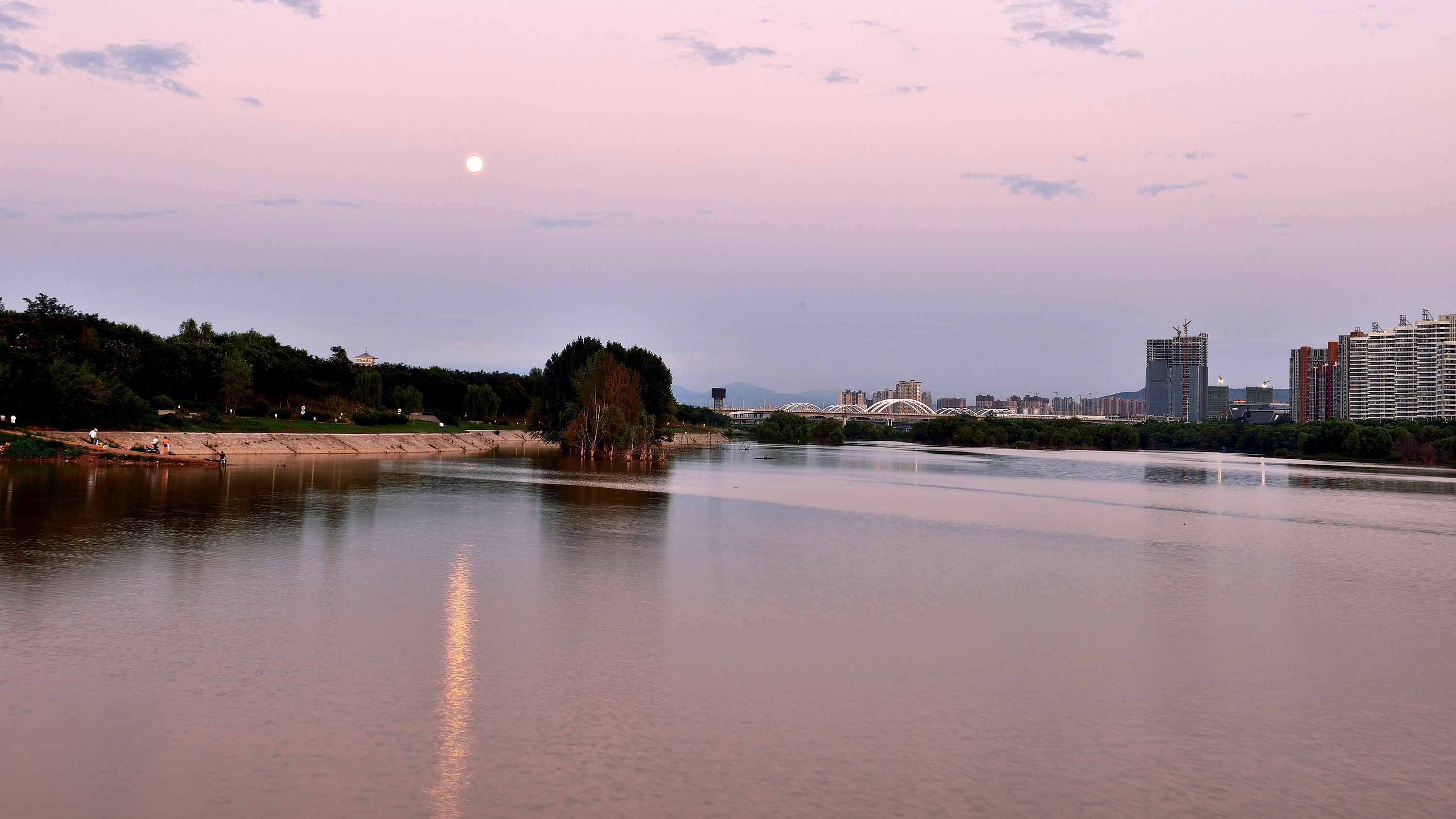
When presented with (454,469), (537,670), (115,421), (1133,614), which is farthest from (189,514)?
(115,421)

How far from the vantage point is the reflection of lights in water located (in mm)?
8500

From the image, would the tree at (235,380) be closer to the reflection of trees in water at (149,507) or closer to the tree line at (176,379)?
the tree line at (176,379)

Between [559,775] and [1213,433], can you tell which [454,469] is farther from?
[1213,433]

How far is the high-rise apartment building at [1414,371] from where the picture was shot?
17838cm

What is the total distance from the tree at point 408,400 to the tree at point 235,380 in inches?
1033

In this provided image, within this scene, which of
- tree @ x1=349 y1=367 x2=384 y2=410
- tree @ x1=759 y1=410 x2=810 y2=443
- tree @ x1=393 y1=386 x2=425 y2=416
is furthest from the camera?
tree @ x1=759 y1=410 x2=810 y2=443

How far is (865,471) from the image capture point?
7350 cm

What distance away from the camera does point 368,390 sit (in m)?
104

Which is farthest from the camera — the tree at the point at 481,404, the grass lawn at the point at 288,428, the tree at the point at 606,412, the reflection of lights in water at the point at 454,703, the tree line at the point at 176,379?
the tree at the point at 481,404

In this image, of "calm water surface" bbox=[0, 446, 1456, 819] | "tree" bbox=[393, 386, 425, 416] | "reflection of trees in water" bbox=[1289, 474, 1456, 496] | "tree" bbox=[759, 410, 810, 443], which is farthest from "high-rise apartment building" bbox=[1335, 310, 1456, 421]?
"calm water surface" bbox=[0, 446, 1456, 819]

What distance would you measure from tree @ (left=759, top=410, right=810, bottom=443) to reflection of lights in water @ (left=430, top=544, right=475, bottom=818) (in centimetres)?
14392

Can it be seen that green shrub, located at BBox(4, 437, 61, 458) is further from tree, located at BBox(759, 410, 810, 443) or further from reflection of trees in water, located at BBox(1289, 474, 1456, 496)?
tree, located at BBox(759, 410, 810, 443)

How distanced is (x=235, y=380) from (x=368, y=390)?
23.6 metres

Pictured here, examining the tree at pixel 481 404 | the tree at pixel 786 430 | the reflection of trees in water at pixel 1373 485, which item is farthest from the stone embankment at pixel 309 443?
the reflection of trees in water at pixel 1373 485
